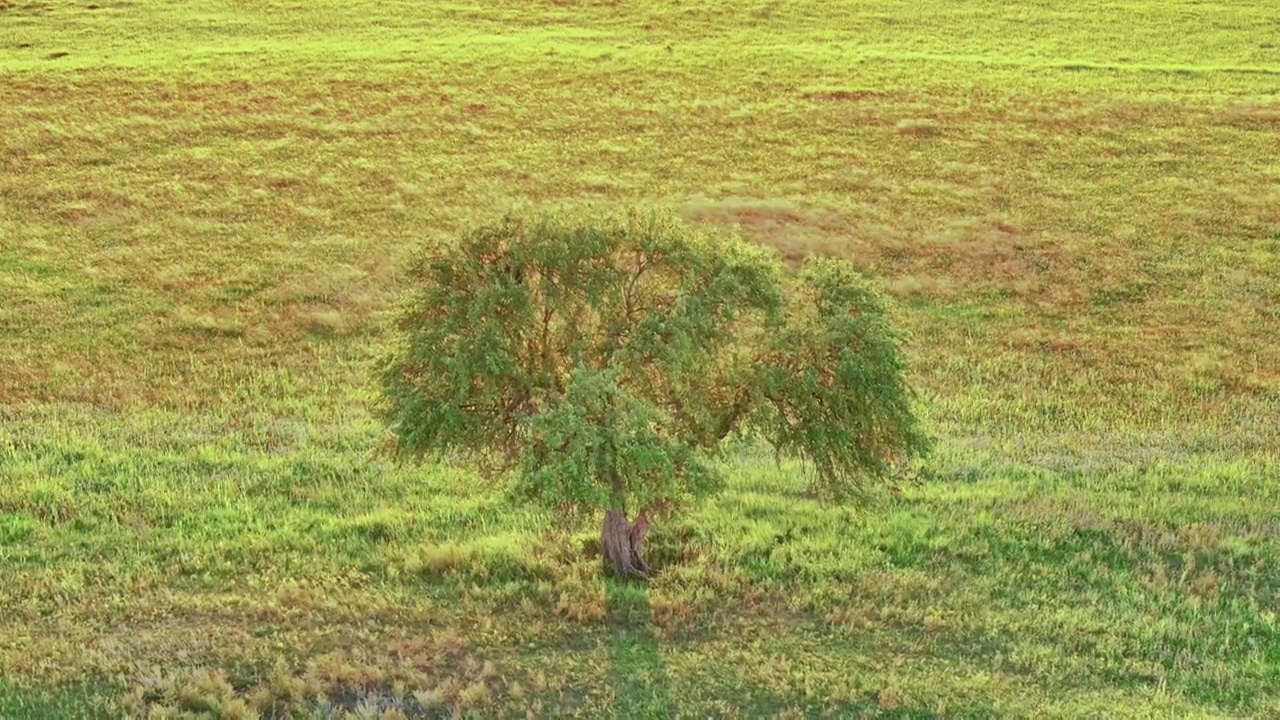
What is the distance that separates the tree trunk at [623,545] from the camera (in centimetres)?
1964

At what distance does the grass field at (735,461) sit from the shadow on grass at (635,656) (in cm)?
8

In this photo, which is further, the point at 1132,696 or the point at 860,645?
the point at 860,645

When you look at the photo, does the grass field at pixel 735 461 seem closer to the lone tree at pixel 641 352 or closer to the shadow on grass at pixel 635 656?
the shadow on grass at pixel 635 656

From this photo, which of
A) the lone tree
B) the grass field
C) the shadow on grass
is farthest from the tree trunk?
the grass field

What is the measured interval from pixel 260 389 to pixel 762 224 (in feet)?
70.6

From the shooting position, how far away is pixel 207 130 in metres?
57.9

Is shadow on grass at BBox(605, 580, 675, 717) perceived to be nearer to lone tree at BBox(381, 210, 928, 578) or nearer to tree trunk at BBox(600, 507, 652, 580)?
tree trunk at BBox(600, 507, 652, 580)

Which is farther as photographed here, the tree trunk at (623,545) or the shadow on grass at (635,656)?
the tree trunk at (623,545)

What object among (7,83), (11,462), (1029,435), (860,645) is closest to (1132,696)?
(860,645)

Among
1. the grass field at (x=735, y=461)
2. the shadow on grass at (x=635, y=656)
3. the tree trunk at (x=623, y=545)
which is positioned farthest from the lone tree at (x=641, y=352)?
the grass field at (x=735, y=461)

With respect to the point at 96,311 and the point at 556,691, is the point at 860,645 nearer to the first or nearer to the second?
the point at 556,691

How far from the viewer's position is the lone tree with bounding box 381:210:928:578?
1859 cm

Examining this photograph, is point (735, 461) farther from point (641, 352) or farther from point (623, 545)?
point (641, 352)

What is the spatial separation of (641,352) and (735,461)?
25.2 ft
